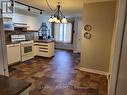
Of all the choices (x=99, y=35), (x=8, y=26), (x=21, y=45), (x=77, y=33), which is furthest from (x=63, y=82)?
(x=77, y=33)

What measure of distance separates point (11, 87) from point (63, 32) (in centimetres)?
750

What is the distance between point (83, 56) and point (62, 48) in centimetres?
460

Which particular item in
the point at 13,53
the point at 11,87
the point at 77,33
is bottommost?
the point at 13,53

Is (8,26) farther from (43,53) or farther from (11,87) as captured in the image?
(11,87)

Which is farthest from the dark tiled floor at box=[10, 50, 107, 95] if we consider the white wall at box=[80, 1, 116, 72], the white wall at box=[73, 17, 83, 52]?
the white wall at box=[73, 17, 83, 52]

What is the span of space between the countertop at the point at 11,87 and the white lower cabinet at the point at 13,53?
329 centimetres

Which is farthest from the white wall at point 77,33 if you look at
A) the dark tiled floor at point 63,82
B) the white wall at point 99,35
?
the dark tiled floor at point 63,82

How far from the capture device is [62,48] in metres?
8.67

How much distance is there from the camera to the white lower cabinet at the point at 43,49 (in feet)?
18.6

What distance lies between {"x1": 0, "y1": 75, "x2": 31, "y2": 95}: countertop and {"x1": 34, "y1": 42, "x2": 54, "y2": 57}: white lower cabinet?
4.44 metres

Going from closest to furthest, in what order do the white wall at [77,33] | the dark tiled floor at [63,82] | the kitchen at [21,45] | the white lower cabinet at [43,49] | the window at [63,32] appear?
the dark tiled floor at [63,82], the kitchen at [21,45], the white lower cabinet at [43,49], the white wall at [77,33], the window at [63,32]

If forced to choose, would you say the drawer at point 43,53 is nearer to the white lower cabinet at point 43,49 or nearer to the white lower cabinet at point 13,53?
the white lower cabinet at point 43,49

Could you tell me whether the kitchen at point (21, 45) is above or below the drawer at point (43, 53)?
above

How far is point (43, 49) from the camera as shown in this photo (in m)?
5.78
